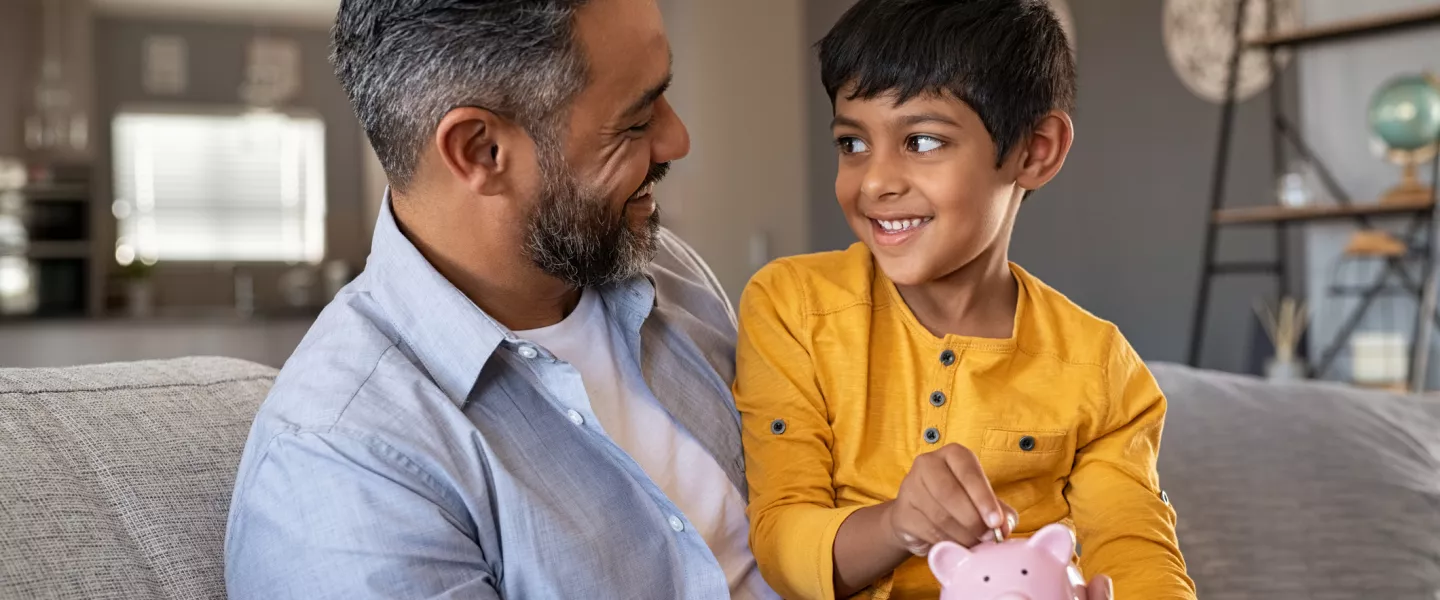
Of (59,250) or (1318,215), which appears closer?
(1318,215)

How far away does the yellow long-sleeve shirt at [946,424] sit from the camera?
48.3 inches

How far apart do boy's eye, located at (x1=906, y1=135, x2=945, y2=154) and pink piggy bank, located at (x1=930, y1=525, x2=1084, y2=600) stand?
454 millimetres

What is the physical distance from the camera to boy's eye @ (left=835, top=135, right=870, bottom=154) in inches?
51.3

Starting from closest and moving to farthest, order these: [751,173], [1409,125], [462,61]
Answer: [462,61], [1409,125], [751,173]

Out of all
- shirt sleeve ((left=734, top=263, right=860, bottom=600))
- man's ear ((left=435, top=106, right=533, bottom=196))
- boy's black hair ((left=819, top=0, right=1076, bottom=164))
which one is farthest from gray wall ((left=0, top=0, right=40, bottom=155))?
boy's black hair ((left=819, top=0, right=1076, bottom=164))

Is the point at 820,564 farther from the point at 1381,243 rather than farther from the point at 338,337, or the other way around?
the point at 1381,243

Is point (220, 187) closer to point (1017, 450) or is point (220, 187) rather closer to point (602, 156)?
point (602, 156)

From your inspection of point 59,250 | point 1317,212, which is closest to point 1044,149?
point 1317,212

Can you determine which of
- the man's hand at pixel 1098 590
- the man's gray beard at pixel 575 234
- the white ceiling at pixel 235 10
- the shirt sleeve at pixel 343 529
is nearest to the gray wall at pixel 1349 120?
the man's gray beard at pixel 575 234

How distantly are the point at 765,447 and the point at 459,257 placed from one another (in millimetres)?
380

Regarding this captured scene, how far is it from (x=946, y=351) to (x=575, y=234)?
0.39m

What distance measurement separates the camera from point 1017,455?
1245mm

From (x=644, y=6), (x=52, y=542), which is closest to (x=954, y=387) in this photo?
(x=644, y=6)

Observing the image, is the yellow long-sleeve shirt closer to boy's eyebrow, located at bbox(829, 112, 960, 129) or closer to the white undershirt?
the white undershirt
